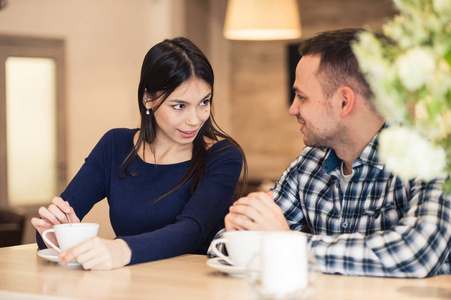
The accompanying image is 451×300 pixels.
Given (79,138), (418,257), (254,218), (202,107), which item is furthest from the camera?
(79,138)

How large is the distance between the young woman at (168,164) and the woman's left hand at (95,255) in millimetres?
337

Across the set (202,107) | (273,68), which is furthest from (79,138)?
(202,107)

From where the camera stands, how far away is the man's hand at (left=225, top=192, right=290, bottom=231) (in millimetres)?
1584

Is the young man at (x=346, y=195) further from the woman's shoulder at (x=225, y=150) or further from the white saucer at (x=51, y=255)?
the white saucer at (x=51, y=255)

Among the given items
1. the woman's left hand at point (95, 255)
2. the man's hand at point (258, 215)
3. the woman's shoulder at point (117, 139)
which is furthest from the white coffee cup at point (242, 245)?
the woman's shoulder at point (117, 139)

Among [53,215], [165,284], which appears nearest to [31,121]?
[53,215]

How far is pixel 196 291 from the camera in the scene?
1352 millimetres

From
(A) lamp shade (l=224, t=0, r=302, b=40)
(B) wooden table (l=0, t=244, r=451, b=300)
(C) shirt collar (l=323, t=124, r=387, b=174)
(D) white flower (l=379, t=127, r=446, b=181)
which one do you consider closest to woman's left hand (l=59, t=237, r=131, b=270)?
(B) wooden table (l=0, t=244, r=451, b=300)

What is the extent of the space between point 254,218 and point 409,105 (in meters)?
0.65

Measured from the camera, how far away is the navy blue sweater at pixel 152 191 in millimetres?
1954

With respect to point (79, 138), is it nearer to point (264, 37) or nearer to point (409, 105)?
point (264, 37)

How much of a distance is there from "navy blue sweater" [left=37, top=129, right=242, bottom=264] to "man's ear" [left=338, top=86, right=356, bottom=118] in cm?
44

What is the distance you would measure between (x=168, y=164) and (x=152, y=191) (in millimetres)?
117

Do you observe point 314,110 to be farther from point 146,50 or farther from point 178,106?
point 146,50
